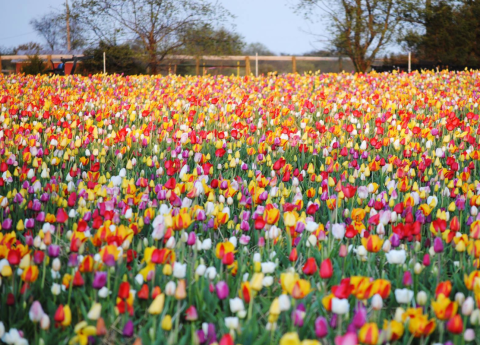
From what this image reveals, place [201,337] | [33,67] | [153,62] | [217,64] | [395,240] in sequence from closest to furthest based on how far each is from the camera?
[201,337] < [395,240] < [33,67] < [153,62] < [217,64]

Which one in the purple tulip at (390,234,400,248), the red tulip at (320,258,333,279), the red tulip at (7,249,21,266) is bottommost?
the purple tulip at (390,234,400,248)

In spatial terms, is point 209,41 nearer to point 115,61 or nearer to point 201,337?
point 115,61

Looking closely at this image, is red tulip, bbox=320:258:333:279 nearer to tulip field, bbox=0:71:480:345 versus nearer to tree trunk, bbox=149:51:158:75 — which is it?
tulip field, bbox=0:71:480:345

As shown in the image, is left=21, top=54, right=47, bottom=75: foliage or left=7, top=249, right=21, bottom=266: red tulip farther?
left=21, top=54, right=47, bottom=75: foliage

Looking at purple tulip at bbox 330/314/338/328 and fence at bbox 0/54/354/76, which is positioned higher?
fence at bbox 0/54/354/76

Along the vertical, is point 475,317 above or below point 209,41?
below

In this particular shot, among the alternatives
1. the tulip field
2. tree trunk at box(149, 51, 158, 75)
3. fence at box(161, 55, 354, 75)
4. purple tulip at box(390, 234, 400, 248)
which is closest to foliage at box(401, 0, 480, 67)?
fence at box(161, 55, 354, 75)

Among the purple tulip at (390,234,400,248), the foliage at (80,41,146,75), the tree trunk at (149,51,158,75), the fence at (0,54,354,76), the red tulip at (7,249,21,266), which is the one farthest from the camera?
the fence at (0,54,354,76)

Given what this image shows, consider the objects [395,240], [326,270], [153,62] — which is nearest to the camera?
[326,270]

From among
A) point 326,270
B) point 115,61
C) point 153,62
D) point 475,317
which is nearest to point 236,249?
point 326,270

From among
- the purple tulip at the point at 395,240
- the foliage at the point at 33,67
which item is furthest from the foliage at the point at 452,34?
the purple tulip at the point at 395,240

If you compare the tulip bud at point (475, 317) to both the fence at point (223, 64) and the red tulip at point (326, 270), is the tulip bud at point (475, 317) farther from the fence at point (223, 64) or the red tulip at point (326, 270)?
the fence at point (223, 64)

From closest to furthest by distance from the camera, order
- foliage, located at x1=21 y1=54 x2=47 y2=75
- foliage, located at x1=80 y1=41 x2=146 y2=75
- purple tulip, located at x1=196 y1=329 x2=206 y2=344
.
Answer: purple tulip, located at x1=196 y1=329 x2=206 y2=344, foliage, located at x1=21 y1=54 x2=47 y2=75, foliage, located at x1=80 y1=41 x2=146 y2=75

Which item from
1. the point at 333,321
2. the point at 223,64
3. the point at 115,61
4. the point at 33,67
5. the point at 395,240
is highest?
the point at 115,61
